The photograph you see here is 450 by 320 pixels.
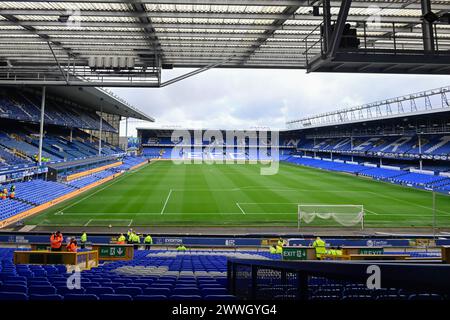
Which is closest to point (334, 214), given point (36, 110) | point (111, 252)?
point (111, 252)

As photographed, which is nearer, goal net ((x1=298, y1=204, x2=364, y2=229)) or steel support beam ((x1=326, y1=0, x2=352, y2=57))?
steel support beam ((x1=326, y1=0, x2=352, y2=57))

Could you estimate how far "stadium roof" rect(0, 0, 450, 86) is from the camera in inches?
288

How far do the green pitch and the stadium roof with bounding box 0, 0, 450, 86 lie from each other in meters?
13.6

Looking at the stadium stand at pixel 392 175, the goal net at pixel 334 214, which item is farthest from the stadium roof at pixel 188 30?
the stadium stand at pixel 392 175

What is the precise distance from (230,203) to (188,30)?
21.3 m

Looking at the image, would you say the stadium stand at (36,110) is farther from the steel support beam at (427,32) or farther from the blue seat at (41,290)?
the steel support beam at (427,32)

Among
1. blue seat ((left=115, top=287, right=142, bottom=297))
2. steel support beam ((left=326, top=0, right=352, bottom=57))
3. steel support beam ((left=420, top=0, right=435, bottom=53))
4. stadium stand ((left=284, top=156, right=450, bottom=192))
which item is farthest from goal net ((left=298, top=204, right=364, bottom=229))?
blue seat ((left=115, top=287, right=142, bottom=297))

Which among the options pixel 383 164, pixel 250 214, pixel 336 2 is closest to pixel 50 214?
pixel 250 214

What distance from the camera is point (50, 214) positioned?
23.4 m

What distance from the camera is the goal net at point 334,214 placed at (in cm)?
2230

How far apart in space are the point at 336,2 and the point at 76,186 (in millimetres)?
34174

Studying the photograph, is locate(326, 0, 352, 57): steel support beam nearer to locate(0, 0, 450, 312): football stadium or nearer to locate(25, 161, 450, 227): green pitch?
locate(0, 0, 450, 312): football stadium

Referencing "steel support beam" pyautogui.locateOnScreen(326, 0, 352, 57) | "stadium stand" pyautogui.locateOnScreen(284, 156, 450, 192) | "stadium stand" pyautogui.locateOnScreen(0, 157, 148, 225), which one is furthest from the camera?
"stadium stand" pyautogui.locateOnScreen(284, 156, 450, 192)

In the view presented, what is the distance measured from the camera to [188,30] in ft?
28.4
